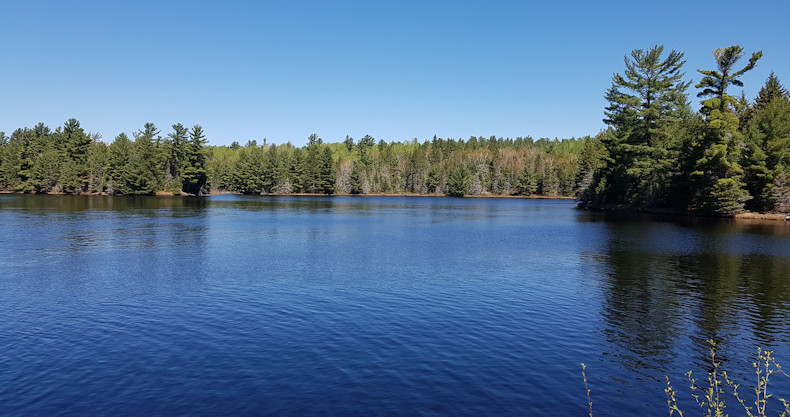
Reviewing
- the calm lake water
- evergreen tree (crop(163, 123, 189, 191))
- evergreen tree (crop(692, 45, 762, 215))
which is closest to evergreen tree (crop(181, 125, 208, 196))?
evergreen tree (crop(163, 123, 189, 191))

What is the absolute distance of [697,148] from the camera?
87.5 meters

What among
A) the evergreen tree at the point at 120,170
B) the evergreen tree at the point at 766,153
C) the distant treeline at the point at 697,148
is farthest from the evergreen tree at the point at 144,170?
the evergreen tree at the point at 766,153

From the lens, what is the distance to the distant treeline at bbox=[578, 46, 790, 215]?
82.6 metres

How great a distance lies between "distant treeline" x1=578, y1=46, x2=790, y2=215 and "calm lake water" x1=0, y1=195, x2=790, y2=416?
4090 centimetres

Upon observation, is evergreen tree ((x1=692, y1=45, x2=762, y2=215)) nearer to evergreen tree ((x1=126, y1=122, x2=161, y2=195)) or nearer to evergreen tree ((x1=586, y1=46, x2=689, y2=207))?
evergreen tree ((x1=586, y1=46, x2=689, y2=207))

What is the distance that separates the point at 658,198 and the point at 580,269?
2949 inches

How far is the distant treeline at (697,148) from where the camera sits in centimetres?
8262

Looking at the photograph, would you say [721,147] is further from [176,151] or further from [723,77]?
[176,151]

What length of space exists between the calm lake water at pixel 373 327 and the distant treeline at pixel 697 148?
4090 cm

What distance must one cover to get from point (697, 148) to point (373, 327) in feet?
287

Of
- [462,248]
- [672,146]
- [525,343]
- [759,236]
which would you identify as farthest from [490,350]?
[672,146]

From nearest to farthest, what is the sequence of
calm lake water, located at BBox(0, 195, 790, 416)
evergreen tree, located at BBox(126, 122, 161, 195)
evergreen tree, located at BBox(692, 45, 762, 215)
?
1. calm lake water, located at BBox(0, 195, 790, 416)
2. evergreen tree, located at BBox(692, 45, 762, 215)
3. evergreen tree, located at BBox(126, 122, 161, 195)

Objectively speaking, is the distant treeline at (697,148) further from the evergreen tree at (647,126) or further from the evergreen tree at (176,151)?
the evergreen tree at (176,151)

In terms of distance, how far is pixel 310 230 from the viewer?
227 feet
